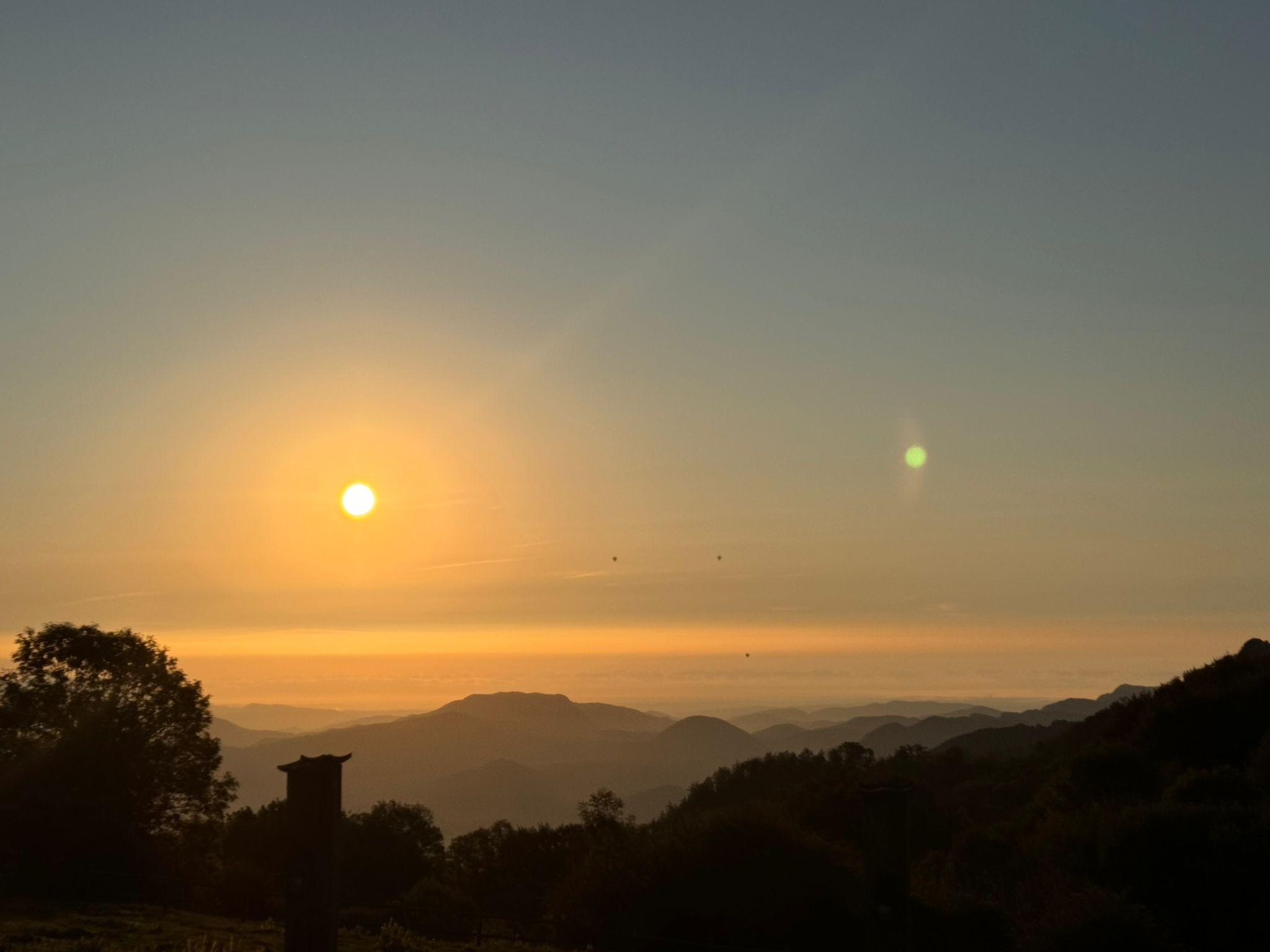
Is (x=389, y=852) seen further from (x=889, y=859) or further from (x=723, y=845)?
(x=889, y=859)

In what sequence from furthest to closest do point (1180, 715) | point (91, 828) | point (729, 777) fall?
point (729, 777) → point (1180, 715) → point (91, 828)

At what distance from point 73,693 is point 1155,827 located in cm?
4000

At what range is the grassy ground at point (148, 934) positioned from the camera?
17891mm

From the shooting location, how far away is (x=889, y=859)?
34.2 ft

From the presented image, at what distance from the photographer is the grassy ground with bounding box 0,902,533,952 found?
17.9 metres

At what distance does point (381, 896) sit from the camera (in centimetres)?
5619

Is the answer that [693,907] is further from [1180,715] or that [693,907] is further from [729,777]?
[729,777]

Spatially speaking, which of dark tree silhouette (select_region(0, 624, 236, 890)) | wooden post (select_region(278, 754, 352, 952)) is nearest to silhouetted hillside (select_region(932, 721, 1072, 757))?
dark tree silhouette (select_region(0, 624, 236, 890))

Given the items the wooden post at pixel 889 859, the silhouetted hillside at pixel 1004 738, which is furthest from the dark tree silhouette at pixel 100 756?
the silhouetted hillside at pixel 1004 738

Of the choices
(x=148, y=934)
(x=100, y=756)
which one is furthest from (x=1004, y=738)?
(x=148, y=934)

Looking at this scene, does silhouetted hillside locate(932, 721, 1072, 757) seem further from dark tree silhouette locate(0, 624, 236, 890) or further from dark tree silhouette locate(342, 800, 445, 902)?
dark tree silhouette locate(0, 624, 236, 890)

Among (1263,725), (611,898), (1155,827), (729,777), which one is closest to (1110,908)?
(1155,827)

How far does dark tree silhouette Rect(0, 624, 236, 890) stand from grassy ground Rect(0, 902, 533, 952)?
1019 cm

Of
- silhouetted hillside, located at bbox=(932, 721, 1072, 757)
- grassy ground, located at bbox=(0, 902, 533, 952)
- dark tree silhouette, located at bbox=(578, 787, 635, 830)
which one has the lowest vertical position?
silhouetted hillside, located at bbox=(932, 721, 1072, 757)
